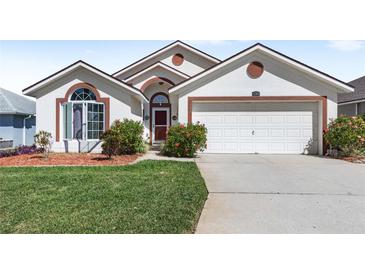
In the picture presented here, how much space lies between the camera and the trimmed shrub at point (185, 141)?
11.0m

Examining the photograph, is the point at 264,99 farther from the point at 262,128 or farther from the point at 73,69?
the point at 73,69

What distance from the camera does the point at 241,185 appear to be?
6.32 m

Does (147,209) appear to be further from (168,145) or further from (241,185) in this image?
(168,145)

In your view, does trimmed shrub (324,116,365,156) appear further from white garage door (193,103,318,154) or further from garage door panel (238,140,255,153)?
garage door panel (238,140,255,153)

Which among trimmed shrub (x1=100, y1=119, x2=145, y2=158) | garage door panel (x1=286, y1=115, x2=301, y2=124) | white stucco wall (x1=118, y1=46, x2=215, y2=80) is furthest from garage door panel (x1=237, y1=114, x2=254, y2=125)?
white stucco wall (x1=118, y1=46, x2=215, y2=80)

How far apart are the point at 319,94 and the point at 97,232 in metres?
12.3

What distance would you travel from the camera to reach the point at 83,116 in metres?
12.4

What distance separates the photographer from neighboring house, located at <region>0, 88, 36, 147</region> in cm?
1792

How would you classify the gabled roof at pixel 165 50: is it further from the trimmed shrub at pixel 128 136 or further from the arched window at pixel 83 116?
the trimmed shrub at pixel 128 136

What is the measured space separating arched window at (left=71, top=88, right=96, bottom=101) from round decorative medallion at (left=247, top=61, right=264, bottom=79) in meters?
8.00

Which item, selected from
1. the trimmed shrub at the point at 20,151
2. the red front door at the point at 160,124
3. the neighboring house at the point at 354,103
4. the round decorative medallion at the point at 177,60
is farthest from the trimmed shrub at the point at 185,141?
the neighboring house at the point at 354,103

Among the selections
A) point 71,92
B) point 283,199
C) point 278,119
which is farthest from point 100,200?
point 278,119

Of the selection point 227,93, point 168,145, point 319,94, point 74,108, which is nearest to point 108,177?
point 168,145

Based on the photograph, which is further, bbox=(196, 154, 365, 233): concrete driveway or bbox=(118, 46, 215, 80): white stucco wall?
bbox=(118, 46, 215, 80): white stucco wall
